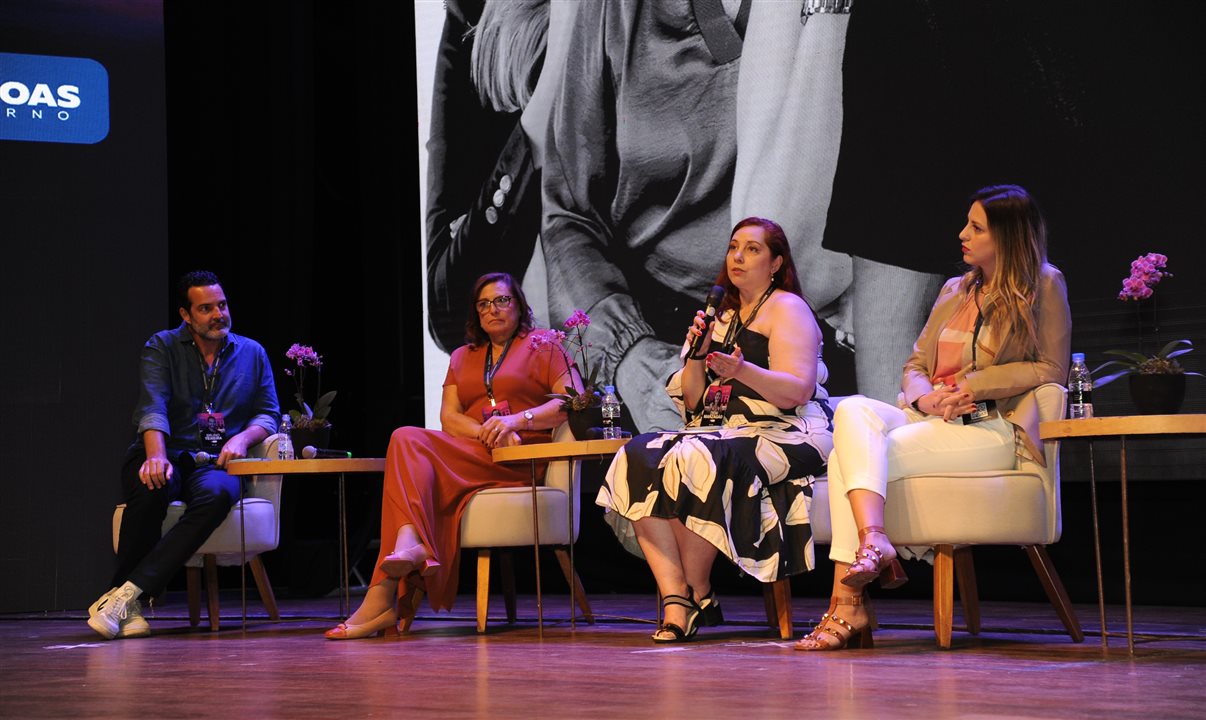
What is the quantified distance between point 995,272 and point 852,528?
78cm

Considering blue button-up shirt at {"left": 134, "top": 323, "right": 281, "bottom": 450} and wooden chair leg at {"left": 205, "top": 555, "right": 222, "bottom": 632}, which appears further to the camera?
blue button-up shirt at {"left": 134, "top": 323, "right": 281, "bottom": 450}

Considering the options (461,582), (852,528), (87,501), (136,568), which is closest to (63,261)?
(87,501)

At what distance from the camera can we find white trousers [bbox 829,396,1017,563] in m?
3.35

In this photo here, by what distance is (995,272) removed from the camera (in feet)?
11.7

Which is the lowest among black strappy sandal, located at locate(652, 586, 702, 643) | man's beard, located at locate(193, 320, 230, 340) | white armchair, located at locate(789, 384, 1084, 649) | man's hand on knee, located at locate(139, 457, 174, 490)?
black strappy sandal, located at locate(652, 586, 702, 643)

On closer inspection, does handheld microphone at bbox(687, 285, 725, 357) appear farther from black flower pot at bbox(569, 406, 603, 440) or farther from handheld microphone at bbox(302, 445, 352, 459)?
handheld microphone at bbox(302, 445, 352, 459)

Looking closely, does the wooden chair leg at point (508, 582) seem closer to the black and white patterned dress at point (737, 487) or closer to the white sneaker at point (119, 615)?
the black and white patterned dress at point (737, 487)

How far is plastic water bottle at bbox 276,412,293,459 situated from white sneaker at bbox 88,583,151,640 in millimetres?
644

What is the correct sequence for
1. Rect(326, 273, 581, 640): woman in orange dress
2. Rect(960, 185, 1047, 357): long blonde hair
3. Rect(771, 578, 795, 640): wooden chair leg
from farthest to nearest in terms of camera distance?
Rect(326, 273, 581, 640): woman in orange dress
Rect(771, 578, 795, 640): wooden chair leg
Rect(960, 185, 1047, 357): long blonde hair

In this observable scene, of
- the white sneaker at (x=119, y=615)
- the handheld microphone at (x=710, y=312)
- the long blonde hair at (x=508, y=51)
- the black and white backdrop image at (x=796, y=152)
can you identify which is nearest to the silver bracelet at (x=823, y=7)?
the black and white backdrop image at (x=796, y=152)

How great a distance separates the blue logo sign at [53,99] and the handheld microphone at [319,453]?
204 centimetres

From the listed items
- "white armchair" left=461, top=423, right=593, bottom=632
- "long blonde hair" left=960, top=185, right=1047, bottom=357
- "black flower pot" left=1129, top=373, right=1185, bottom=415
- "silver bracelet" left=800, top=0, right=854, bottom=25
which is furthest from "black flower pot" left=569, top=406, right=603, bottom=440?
"silver bracelet" left=800, top=0, right=854, bottom=25

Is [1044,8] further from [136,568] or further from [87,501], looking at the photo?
[87,501]

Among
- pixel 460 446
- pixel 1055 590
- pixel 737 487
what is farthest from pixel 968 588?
pixel 460 446
